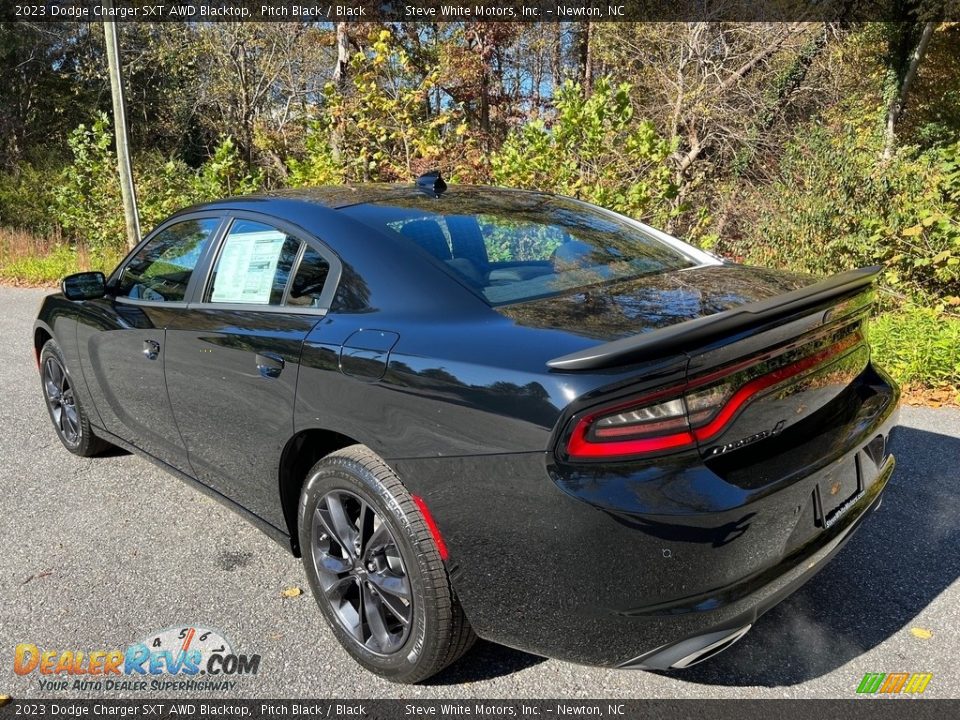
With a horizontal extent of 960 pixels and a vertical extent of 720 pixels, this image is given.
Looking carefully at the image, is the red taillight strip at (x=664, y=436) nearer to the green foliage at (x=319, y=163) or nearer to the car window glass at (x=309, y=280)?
the car window glass at (x=309, y=280)

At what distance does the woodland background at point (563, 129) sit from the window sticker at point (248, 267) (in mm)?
4772

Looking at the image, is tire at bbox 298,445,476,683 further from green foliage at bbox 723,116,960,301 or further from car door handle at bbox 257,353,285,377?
green foliage at bbox 723,116,960,301

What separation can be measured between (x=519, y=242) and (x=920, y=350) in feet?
13.8

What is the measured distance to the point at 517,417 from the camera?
6.08 ft

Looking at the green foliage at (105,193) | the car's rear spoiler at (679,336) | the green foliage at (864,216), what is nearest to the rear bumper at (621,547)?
the car's rear spoiler at (679,336)

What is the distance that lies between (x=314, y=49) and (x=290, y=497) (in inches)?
800

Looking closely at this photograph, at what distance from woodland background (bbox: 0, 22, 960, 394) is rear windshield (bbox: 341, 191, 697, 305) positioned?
3.59 m

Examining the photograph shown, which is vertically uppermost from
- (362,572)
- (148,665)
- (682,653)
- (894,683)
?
(682,653)

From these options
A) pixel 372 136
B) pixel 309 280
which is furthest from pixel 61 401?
pixel 372 136

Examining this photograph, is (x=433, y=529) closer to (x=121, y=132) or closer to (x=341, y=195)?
(x=341, y=195)

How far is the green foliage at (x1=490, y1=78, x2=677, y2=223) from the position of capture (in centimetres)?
768

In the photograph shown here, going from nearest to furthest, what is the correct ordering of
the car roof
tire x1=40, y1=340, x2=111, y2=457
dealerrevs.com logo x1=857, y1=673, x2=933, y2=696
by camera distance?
dealerrevs.com logo x1=857, y1=673, x2=933, y2=696 < the car roof < tire x1=40, y1=340, x2=111, y2=457

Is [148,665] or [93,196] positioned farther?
[93,196]

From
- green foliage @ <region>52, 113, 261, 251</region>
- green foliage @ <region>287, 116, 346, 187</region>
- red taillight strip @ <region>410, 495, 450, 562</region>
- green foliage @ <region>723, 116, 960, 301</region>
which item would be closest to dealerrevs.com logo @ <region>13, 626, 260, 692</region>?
red taillight strip @ <region>410, 495, 450, 562</region>
